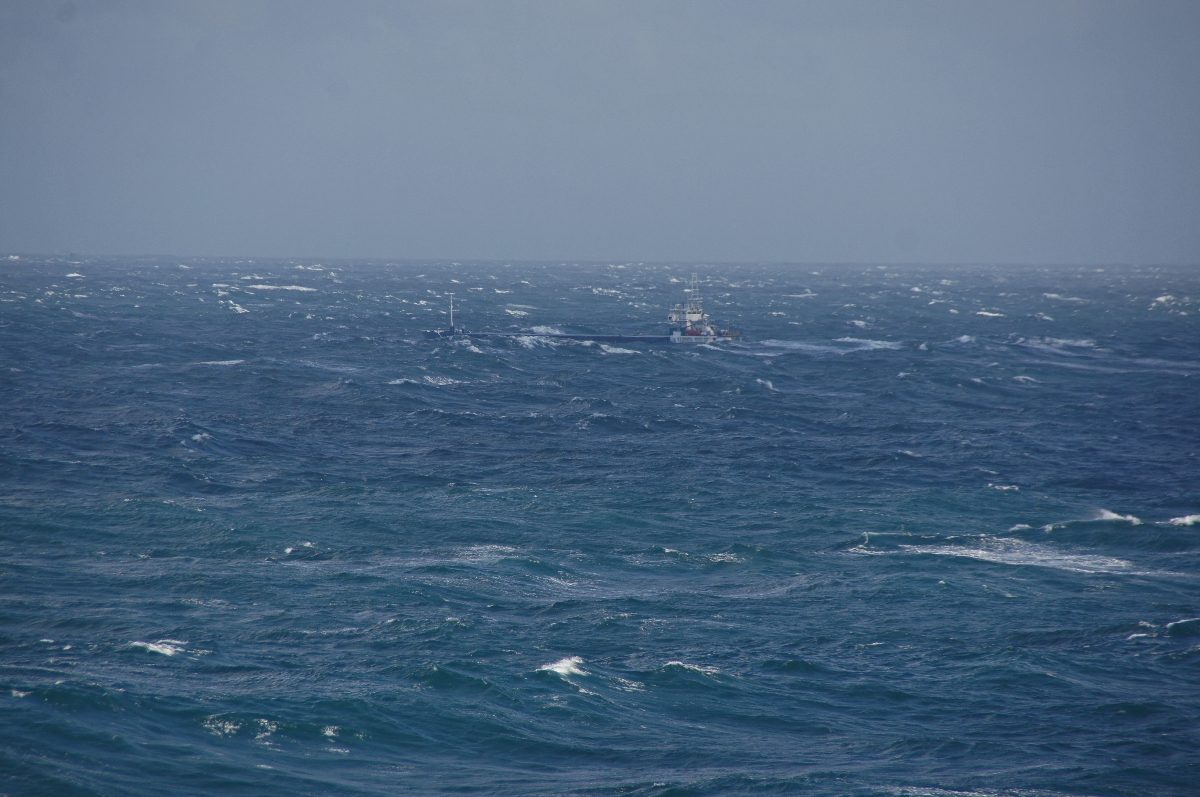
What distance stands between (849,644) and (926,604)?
16.6 ft

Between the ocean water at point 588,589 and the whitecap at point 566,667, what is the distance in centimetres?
28

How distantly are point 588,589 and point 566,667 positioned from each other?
22.1 feet

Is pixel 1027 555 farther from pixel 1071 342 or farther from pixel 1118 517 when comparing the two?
pixel 1071 342

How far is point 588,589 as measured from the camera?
116ft

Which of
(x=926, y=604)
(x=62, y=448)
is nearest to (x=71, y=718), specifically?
(x=926, y=604)

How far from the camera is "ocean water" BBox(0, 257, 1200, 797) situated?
78.8 ft

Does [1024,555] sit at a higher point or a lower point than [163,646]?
higher

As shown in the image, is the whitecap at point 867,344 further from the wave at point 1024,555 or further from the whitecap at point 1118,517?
the wave at point 1024,555

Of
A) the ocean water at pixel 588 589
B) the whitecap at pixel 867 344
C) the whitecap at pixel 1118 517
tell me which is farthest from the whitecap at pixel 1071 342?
the whitecap at pixel 1118 517

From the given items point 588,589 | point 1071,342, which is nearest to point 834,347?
point 1071,342

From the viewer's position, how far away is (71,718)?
2419cm

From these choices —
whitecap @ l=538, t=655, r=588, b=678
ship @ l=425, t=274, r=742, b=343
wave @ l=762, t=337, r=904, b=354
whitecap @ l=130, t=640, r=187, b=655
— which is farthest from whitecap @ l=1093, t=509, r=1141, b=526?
ship @ l=425, t=274, r=742, b=343

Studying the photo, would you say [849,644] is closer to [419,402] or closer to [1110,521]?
[1110,521]

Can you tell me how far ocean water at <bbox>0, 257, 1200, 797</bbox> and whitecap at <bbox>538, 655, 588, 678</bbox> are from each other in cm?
28
